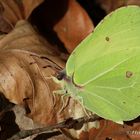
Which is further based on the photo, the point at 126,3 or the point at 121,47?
the point at 126,3

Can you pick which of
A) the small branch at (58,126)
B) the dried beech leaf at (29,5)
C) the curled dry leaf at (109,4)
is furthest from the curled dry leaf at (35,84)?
the curled dry leaf at (109,4)

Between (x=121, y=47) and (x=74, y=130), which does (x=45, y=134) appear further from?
(x=121, y=47)

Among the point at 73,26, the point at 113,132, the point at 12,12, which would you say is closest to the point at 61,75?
the point at 113,132

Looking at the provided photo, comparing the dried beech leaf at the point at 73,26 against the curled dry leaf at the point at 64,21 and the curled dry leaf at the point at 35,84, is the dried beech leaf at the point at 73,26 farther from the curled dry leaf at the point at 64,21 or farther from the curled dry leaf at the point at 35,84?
the curled dry leaf at the point at 35,84

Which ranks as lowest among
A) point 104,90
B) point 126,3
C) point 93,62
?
point 126,3

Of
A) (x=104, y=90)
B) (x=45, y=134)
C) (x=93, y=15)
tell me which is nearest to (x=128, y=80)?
(x=104, y=90)

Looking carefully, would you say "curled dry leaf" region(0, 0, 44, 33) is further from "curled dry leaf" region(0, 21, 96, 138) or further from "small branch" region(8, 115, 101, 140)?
"small branch" region(8, 115, 101, 140)

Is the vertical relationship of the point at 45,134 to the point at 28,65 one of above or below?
below
